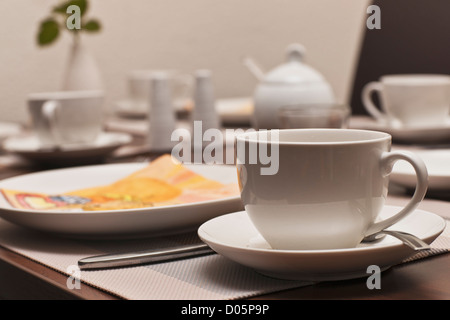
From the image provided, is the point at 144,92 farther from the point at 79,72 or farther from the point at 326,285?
the point at 326,285

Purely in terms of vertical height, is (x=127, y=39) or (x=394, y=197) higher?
(x=127, y=39)

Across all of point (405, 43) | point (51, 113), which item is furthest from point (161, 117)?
point (405, 43)

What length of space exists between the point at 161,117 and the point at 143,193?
0.51 meters

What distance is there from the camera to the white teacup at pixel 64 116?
114cm

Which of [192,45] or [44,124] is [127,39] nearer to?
[192,45]

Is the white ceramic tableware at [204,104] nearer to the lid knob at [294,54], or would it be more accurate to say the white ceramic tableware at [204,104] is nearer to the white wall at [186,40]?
the lid knob at [294,54]

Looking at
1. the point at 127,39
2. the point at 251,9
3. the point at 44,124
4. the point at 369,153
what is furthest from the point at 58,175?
the point at 251,9

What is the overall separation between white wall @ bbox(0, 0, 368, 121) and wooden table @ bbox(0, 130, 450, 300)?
1709mm

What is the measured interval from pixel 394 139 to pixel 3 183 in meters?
0.69

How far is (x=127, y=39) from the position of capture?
7.86ft

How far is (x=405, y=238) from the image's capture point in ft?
1.53

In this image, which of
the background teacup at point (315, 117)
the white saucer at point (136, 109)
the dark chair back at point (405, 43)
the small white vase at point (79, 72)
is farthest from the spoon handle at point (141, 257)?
the dark chair back at point (405, 43)

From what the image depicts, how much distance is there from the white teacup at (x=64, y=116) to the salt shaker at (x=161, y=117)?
0.10 m

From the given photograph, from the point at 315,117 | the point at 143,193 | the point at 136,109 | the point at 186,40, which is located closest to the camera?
the point at 143,193
